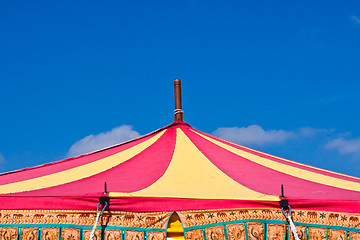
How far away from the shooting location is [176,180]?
3.70 meters

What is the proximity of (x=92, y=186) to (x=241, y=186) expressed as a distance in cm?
114

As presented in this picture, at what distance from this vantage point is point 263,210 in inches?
131

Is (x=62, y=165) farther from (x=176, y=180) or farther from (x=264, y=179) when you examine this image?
(x=264, y=179)

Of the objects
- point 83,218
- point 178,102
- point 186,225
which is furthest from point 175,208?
point 178,102

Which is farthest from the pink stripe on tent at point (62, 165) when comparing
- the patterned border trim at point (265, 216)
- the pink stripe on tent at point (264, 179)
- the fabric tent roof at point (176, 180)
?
the patterned border trim at point (265, 216)

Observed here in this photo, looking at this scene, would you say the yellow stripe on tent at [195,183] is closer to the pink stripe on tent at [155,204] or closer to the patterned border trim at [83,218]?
the pink stripe on tent at [155,204]

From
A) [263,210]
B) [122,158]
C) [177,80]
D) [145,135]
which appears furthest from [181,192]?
[177,80]

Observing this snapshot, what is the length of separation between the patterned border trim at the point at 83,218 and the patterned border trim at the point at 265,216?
0.17 metres

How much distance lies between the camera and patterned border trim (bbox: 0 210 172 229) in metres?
3.21

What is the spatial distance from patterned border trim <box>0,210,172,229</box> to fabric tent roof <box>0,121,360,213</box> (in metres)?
0.04

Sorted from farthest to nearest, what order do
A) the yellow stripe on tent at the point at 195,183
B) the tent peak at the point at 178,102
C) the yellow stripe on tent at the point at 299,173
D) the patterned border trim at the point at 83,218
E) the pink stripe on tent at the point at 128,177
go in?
the tent peak at the point at 178,102, the yellow stripe on tent at the point at 299,173, the pink stripe on tent at the point at 128,177, the yellow stripe on tent at the point at 195,183, the patterned border trim at the point at 83,218

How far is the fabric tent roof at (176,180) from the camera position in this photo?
3.27 m

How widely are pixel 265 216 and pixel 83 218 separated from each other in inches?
49.7

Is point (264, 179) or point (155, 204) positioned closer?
point (155, 204)
